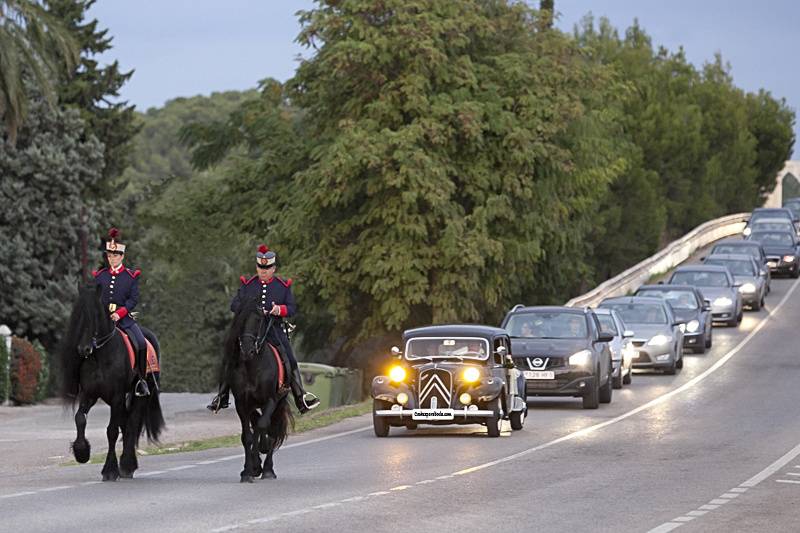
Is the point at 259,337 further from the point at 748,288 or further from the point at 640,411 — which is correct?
the point at 748,288

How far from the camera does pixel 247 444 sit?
739 inches

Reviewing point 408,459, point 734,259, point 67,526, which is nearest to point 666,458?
point 408,459

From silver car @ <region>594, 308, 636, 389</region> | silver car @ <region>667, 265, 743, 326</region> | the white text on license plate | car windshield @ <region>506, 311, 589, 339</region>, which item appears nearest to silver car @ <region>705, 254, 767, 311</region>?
silver car @ <region>667, 265, 743, 326</region>

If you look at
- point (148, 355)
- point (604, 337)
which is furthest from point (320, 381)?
point (148, 355)

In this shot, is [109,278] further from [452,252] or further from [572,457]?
[452,252]

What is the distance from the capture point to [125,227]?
70750mm

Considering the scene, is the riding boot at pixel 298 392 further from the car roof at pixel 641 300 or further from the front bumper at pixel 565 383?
the car roof at pixel 641 300

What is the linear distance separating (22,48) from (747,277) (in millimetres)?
27088

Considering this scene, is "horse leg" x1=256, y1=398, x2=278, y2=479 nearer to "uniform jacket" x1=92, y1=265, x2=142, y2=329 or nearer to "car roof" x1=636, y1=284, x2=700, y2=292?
"uniform jacket" x1=92, y1=265, x2=142, y2=329

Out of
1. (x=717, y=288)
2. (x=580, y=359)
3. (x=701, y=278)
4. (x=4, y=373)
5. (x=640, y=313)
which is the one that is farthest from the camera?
(x=701, y=278)

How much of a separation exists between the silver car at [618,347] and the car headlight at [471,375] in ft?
34.9

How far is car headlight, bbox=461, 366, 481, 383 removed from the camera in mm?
25594

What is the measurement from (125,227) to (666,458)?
50.6 m

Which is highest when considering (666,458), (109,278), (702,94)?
(702,94)
